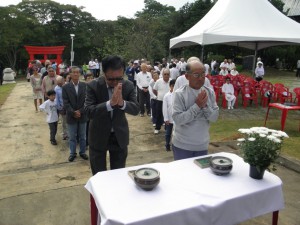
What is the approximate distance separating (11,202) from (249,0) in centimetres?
1072

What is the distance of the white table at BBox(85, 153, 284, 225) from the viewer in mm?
1845

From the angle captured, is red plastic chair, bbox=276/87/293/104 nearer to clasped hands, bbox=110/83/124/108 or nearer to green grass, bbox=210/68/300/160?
green grass, bbox=210/68/300/160

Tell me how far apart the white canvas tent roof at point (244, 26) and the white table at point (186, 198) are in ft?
24.3

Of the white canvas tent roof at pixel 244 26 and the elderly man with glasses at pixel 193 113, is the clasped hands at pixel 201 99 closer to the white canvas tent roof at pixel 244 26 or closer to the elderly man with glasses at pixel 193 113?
the elderly man with glasses at pixel 193 113

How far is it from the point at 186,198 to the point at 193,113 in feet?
3.09

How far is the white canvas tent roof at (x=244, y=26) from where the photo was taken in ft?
30.1

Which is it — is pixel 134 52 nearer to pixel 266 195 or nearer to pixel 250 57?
pixel 250 57

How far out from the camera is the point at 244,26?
9773 mm

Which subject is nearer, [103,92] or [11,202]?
[103,92]

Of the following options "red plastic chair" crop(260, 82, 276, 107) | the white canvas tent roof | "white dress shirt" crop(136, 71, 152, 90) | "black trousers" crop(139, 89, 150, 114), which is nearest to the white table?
"white dress shirt" crop(136, 71, 152, 90)

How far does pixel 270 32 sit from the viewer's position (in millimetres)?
9664

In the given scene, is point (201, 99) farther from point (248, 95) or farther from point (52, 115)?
point (248, 95)

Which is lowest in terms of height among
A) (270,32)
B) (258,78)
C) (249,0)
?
(258,78)

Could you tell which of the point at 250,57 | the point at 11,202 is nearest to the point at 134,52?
the point at 250,57
